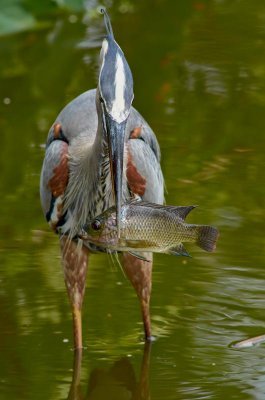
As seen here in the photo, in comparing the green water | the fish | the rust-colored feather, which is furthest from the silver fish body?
the rust-colored feather

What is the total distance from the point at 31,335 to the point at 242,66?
18.8ft

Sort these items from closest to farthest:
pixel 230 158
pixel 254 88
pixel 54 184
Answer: pixel 54 184
pixel 230 158
pixel 254 88

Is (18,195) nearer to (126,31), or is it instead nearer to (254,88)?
(254,88)

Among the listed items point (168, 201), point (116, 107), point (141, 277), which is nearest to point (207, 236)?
point (116, 107)

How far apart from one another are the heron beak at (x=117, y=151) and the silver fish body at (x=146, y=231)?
0.22ft

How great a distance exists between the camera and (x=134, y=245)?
5.43 m

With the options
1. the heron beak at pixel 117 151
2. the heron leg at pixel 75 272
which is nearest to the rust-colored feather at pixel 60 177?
the heron leg at pixel 75 272

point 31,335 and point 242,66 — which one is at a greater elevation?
point 242,66

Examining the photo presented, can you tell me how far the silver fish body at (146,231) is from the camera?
5383mm

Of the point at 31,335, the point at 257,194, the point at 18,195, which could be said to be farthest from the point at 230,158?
the point at 31,335

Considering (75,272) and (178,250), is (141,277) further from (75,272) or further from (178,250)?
(178,250)

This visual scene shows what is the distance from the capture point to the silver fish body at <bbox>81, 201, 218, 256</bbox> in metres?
5.38

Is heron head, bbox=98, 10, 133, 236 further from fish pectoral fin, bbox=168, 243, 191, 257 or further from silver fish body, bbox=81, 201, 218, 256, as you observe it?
fish pectoral fin, bbox=168, 243, 191, 257

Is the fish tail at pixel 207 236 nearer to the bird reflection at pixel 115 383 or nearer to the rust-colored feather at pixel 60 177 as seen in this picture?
the bird reflection at pixel 115 383
